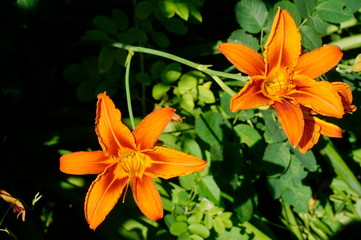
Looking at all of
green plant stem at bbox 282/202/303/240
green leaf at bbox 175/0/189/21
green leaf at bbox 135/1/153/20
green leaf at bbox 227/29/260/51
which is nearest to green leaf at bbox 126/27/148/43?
green leaf at bbox 135/1/153/20

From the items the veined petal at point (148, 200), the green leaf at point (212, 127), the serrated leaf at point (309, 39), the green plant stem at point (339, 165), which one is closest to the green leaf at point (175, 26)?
the green leaf at point (212, 127)

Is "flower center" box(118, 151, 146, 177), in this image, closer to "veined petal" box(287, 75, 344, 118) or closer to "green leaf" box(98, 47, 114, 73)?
"green leaf" box(98, 47, 114, 73)

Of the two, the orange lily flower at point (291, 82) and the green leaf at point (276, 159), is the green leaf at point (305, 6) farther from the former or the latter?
the green leaf at point (276, 159)

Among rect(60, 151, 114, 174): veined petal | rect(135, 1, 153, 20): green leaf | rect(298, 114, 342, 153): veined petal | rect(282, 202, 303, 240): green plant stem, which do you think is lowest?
rect(282, 202, 303, 240): green plant stem

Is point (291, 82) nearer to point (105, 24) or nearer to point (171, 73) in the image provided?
point (171, 73)

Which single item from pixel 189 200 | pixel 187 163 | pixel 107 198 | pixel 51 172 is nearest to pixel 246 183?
pixel 189 200

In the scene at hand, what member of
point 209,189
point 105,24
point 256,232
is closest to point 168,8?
point 105,24
